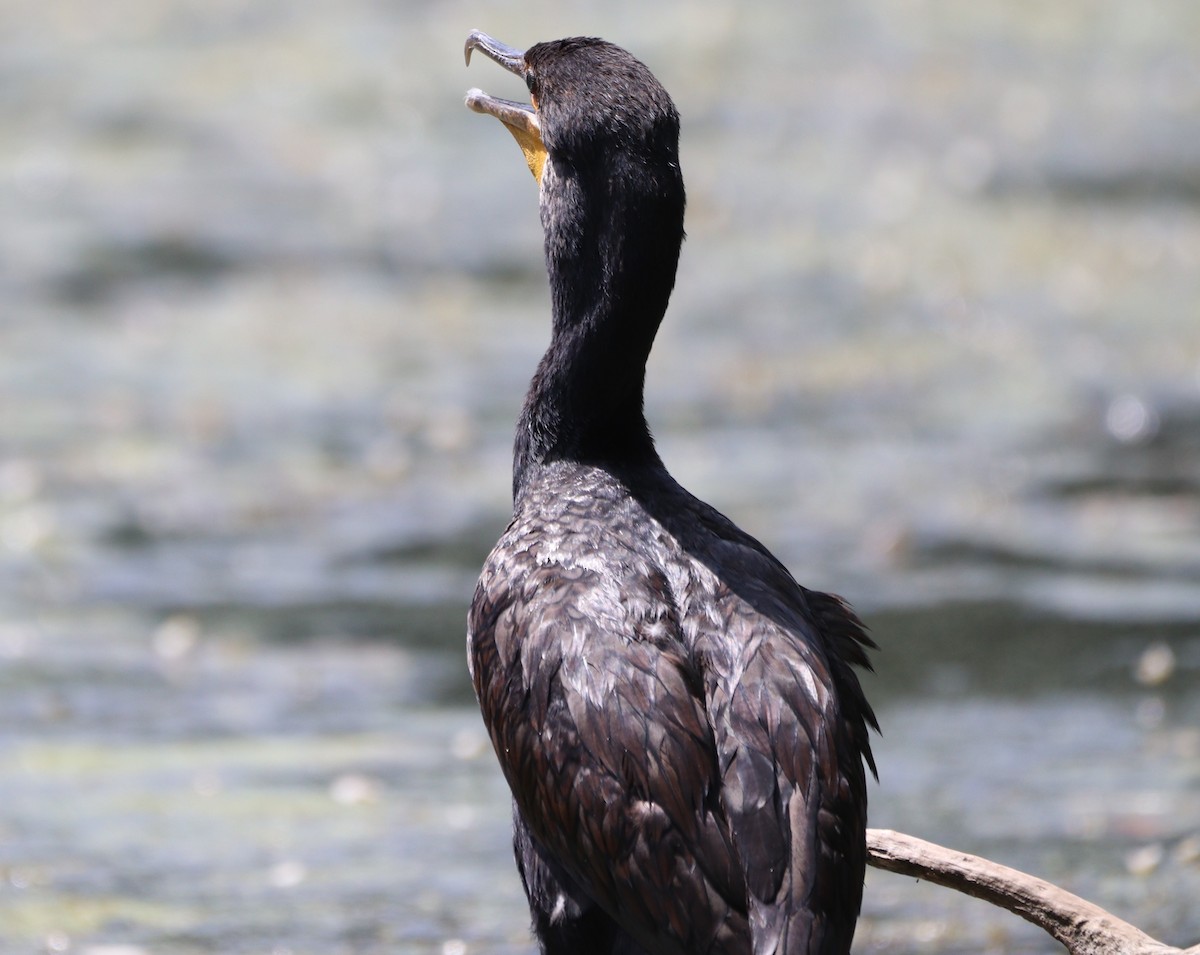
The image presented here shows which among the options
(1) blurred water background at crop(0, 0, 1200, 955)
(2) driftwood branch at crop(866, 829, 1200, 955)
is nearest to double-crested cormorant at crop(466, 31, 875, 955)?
(2) driftwood branch at crop(866, 829, 1200, 955)

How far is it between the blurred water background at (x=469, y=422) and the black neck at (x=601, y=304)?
1.77 m

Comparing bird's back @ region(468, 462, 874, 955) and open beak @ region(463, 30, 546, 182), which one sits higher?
open beak @ region(463, 30, 546, 182)

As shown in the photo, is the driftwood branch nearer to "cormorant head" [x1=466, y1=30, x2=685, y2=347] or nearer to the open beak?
"cormorant head" [x1=466, y1=30, x2=685, y2=347]

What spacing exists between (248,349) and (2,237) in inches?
67.7

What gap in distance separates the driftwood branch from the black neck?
0.96 metres

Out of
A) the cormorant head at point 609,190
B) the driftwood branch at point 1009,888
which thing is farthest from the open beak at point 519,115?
the driftwood branch at point 1009,888

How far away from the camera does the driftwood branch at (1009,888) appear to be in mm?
4113

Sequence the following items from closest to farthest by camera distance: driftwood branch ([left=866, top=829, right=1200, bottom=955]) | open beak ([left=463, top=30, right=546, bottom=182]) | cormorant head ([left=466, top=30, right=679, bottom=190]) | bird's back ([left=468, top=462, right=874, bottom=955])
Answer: bird's back ([left=468, top=462, right=874, bottom=955]) < driftwood branch ([left=866, top=829, right=1200, bottom=955]) < cormorant head ([left=466, top=30, right=679, bottom=190]) < open beak ([left=463, top=30, right=546, bottom=182])

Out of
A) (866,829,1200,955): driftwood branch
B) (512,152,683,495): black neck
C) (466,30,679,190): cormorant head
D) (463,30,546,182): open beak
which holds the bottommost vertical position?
(866,829,1200,955): driftwood branch

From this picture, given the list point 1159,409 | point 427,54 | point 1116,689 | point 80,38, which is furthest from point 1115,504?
point 80,38

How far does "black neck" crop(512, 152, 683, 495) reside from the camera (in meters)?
4.29

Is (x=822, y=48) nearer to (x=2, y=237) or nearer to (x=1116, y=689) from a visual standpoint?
(x=2, y=237)

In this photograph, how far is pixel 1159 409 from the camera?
1020 centimetres

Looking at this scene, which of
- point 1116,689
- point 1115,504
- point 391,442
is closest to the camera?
point 1116,689
